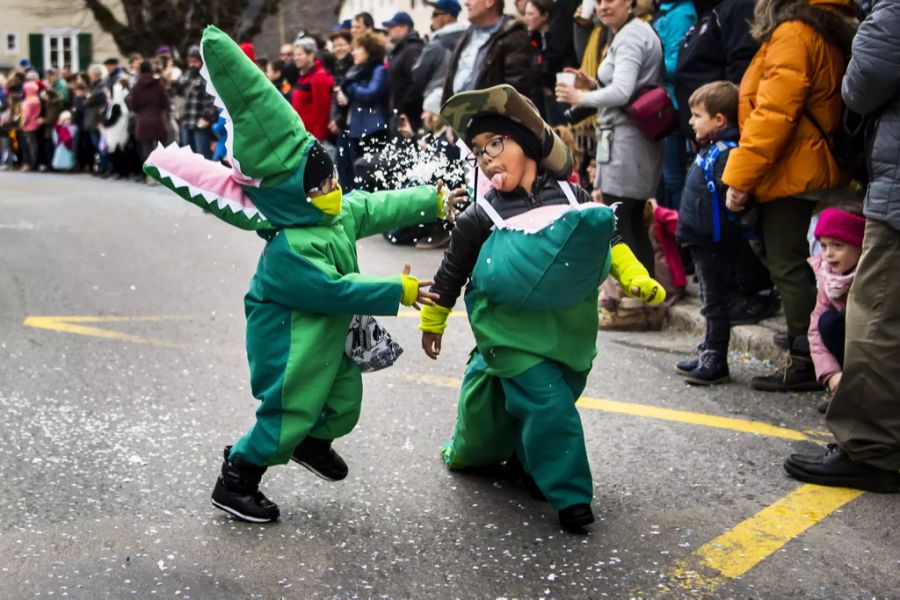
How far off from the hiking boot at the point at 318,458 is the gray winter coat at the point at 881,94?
2.14m

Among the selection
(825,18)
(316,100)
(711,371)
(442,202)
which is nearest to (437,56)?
(316,100)

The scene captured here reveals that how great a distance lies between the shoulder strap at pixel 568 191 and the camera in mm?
4190

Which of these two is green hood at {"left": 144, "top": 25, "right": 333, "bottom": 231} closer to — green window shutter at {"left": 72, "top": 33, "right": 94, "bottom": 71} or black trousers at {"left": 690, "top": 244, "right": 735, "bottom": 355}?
black trousers at {"left": 690, "top": 244, "right": 735, "bottom": 355}

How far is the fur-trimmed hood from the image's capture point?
222 inches

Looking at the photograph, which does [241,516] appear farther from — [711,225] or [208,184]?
[711,225]

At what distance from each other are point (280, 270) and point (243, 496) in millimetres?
788

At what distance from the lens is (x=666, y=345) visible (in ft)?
23.4

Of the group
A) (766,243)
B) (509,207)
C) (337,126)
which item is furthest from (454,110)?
(337,126)

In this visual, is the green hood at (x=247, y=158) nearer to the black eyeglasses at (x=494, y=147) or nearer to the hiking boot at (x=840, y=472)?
the black eyeglasses at (x=494, y=147)

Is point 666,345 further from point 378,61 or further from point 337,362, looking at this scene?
point 378,61

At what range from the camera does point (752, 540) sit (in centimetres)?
410

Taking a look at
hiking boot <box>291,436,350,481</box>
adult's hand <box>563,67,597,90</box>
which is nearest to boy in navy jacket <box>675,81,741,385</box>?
adult's hand <box>563,67,597,90</box>

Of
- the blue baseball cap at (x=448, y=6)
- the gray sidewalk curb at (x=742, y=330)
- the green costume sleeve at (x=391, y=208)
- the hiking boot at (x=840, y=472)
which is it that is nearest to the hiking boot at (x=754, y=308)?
the gray sidewalk curb at (x=742, y=330)

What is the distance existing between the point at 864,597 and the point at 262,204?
222 centimetres
